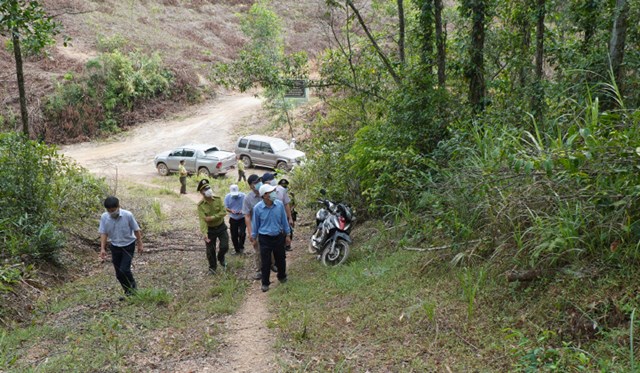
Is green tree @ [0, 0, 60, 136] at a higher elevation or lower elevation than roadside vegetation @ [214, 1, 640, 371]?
higher

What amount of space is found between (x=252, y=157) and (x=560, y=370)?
71.1 ft

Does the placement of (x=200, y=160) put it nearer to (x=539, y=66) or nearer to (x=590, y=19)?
(x=539, y=66)

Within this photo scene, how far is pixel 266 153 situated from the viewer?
24359 millimetres

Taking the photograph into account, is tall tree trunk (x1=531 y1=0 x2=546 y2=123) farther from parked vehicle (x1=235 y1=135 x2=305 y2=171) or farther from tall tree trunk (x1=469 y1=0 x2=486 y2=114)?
parked vehicle (x1=235 y1=135 x2=305 y2=171)

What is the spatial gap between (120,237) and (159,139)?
2345 centimetres

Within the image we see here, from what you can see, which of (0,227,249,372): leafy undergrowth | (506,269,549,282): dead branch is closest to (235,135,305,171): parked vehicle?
(0,227,249,372): leafy undergrowth

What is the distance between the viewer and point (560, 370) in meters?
3.92

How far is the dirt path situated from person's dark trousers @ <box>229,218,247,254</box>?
5.94 feet

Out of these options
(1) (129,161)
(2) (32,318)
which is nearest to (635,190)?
(2) (32,318)

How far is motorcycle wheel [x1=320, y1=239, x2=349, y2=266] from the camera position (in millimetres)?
8445

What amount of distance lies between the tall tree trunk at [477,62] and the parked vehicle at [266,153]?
1416 cm

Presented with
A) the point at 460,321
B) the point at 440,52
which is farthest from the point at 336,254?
the point at 440,52

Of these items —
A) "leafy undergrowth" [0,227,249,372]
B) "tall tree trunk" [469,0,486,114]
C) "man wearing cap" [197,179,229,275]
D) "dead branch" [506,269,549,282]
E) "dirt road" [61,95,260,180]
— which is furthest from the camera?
"dirt road" [61,95,260,180]

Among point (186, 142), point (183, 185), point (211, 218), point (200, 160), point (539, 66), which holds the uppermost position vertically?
point (539, 66)
